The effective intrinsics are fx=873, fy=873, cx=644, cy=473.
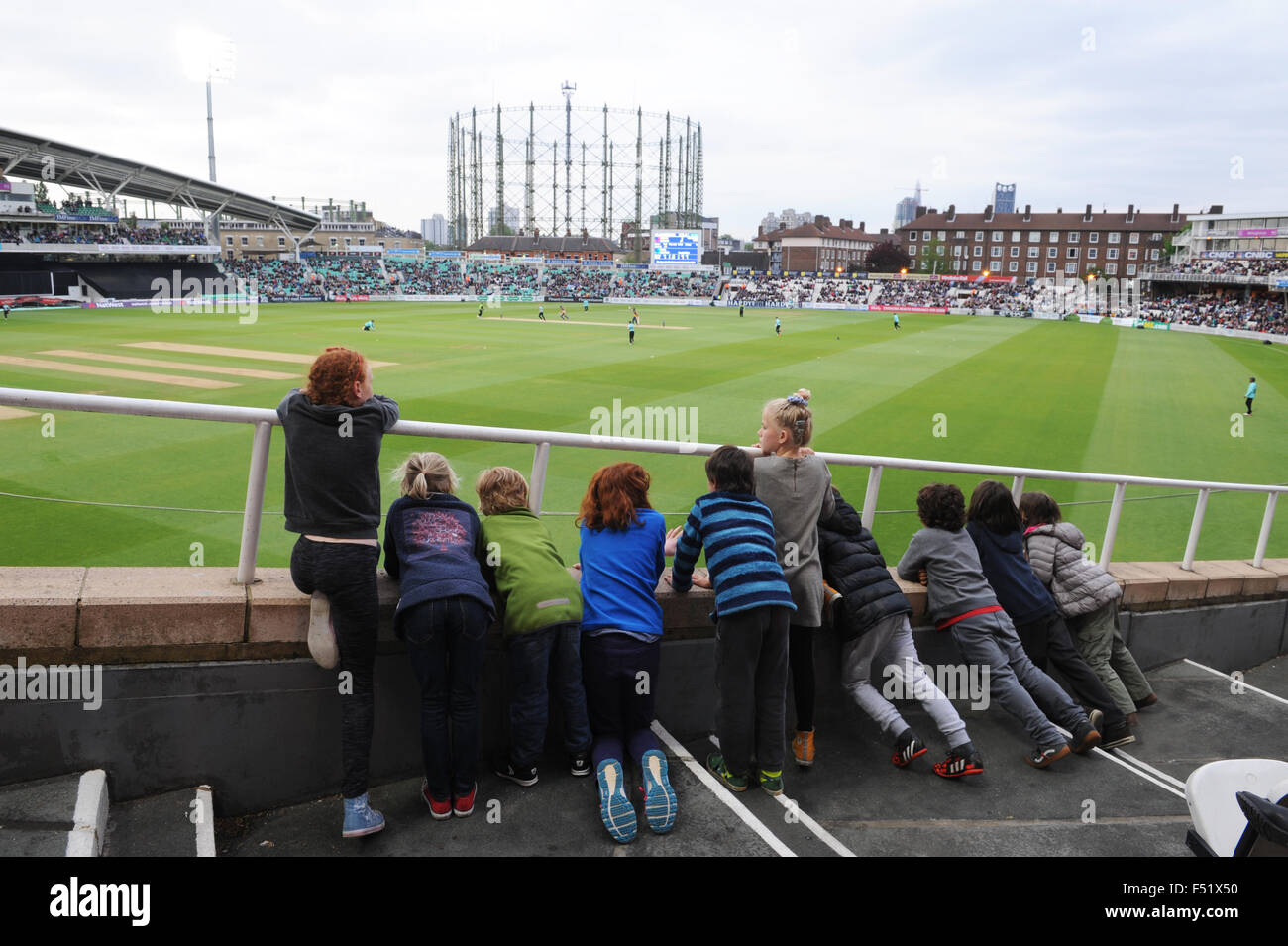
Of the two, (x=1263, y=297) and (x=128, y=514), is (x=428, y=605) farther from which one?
(x=1263, y=297)

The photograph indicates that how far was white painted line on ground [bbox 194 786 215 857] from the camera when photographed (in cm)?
331

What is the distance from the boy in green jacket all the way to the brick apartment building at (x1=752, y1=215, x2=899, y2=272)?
150198 mm

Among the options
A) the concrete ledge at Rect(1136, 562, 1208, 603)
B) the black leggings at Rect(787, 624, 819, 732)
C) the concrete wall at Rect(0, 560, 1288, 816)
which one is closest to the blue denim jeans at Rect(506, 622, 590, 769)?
the concrete wall at Rect(0, 560, 1288, 816)

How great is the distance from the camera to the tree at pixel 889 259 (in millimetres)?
141625

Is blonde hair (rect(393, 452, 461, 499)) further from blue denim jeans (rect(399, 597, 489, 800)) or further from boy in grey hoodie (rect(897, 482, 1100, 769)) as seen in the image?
boy in grey hoodie (rect(897, 482, 1100, 769))

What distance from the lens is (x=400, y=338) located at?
39406 millimetres

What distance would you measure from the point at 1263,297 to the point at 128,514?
9570 cm

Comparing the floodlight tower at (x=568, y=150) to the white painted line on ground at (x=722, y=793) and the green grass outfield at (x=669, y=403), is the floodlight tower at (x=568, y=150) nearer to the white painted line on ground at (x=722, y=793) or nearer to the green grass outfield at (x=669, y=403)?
the green grass outfield at (x=669, y=403)

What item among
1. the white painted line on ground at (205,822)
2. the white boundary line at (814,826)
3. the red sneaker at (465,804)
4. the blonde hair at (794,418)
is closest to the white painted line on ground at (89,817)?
the white painted line on ground at (205,822)

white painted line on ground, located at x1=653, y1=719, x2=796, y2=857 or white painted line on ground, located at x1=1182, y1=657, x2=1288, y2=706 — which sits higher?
white painted line on ground, located at x1=653, y1=719, x2=796, y2=857

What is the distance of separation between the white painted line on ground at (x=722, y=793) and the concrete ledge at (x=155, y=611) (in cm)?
209

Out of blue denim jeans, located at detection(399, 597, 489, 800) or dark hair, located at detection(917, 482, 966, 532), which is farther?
dark hair, located at detection(917, 482, 966, 532)

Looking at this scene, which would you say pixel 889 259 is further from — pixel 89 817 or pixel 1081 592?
pixel 89 817

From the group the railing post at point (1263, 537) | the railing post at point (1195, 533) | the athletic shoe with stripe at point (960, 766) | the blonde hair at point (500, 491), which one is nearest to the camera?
the blonde hair at point (500, 491)
